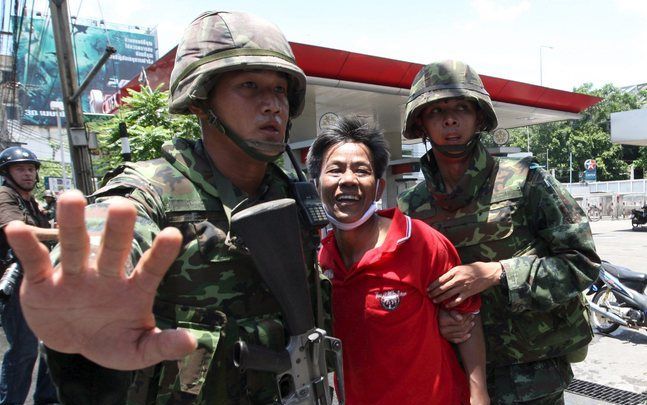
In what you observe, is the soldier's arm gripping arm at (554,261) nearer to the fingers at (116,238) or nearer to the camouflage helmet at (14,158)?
the fingers at (116,238)

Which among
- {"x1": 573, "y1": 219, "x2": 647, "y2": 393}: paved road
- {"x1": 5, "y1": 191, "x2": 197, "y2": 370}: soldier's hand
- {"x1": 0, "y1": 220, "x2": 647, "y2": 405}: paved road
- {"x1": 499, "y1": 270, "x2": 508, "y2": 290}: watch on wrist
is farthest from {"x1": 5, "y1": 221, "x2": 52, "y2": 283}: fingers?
{"x1": 573, "y1": 219, "x2": 647, "y2": 393}: paved road

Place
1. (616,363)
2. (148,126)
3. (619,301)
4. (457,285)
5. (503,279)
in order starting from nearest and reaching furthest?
(457,285)
(503,279)
(616,363)
(619,301)
(148,126)

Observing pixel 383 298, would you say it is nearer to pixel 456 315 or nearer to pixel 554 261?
pixel 456 315

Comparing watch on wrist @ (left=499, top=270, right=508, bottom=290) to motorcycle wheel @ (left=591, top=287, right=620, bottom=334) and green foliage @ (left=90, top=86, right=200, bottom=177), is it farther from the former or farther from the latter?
green foliage @ (left=90, top=86, right=200, bottom=177)

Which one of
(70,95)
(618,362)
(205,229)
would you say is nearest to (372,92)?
(70,95)

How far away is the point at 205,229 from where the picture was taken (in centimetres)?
133

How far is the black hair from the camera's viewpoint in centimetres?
184

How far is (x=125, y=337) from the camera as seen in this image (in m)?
0.82

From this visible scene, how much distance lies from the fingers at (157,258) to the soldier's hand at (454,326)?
1156 millimetres

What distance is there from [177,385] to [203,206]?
1.59 ft

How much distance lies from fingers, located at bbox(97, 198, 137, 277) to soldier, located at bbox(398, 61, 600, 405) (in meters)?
1.13

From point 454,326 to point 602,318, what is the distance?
422 cm

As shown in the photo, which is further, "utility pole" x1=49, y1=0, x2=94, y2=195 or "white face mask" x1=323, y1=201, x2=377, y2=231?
"utility pole" x1=49, y1=0, x2=94, y2=195

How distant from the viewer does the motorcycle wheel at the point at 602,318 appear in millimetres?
4910
